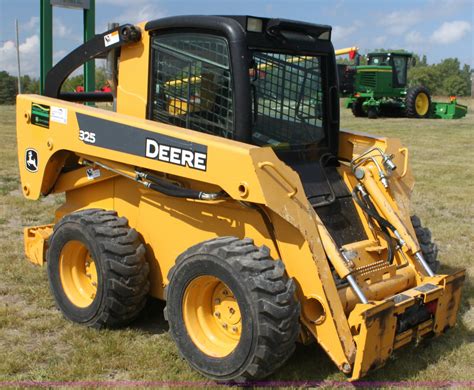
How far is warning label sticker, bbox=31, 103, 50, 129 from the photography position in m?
4.66

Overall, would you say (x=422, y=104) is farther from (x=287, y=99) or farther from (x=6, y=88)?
(x=6, y=88)

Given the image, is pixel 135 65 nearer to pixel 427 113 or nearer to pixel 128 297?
pixel 128 297

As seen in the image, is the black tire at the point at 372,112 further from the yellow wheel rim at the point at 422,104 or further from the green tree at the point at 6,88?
the green tree at the point at 6,88

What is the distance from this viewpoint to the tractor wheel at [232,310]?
3324 mm

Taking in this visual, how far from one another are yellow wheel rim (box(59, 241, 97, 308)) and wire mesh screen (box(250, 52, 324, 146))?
1.50 m

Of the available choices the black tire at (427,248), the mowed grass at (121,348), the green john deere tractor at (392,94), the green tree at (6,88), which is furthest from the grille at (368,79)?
the green tree at (6,88)

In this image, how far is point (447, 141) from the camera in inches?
677

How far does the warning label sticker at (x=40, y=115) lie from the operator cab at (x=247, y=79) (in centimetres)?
85

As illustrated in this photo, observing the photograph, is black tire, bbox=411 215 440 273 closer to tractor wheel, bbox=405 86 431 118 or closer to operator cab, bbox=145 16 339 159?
operator cab, bbox=145 16 339 159

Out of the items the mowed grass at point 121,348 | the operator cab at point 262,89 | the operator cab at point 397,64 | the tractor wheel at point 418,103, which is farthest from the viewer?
the operator cab at point 397,64

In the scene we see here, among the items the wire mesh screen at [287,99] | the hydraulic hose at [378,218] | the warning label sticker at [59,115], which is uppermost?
the wire mesh screen at [287,99]

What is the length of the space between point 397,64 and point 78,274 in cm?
2292

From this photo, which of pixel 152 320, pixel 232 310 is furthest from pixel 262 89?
pixel 152 320

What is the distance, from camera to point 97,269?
13.7 ft
